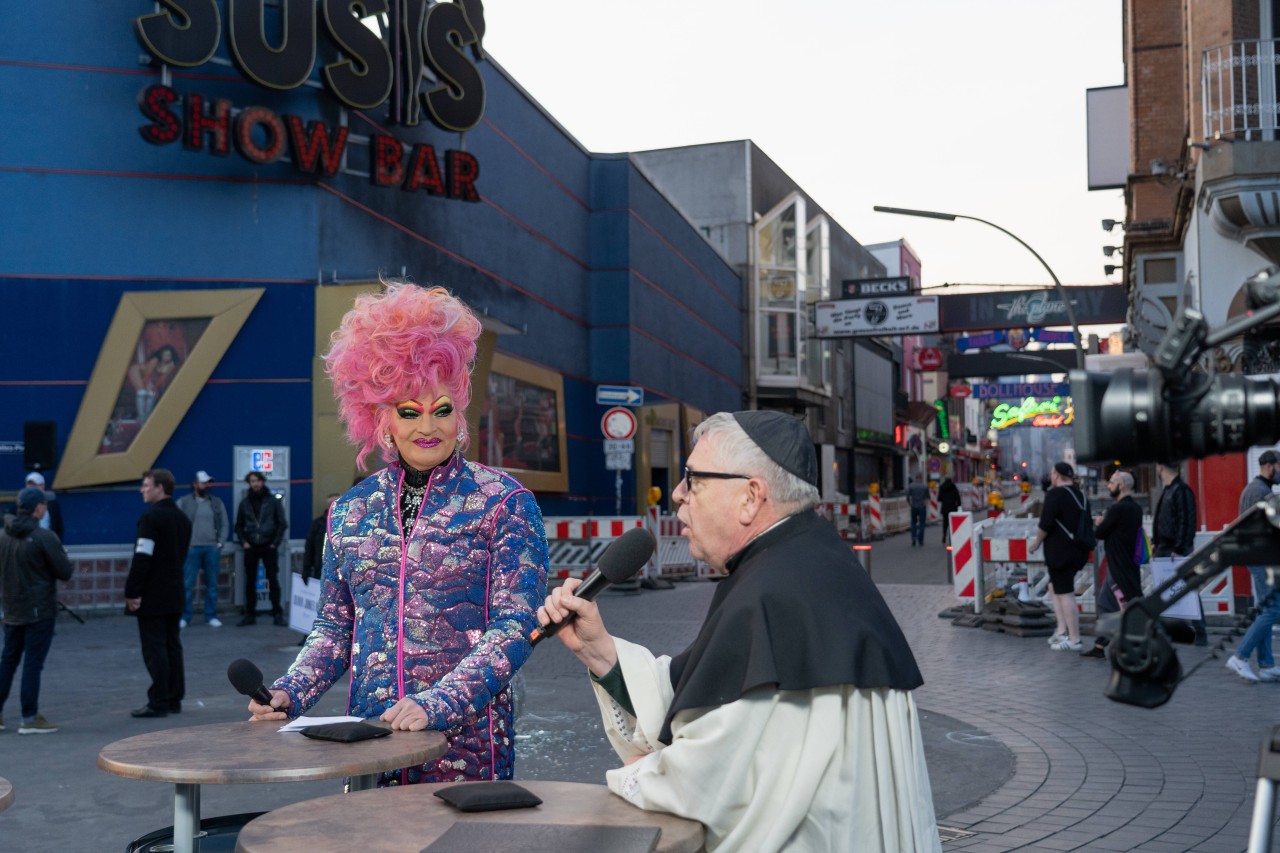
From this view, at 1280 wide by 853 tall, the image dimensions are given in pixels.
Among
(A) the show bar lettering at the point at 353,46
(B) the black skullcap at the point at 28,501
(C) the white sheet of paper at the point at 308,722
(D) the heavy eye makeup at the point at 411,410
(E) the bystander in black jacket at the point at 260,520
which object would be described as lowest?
(C) the white sheet of paper at the point at 308,722

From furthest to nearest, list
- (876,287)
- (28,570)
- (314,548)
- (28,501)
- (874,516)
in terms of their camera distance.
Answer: (874,516), (876,287), (314,548), (28,501), (28,570)

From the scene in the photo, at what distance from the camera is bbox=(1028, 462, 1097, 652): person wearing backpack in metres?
12.1

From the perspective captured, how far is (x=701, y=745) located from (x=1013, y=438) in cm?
12516

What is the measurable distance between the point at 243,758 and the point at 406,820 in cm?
58

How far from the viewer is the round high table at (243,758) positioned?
106 inches

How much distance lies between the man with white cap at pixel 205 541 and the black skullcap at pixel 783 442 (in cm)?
1360

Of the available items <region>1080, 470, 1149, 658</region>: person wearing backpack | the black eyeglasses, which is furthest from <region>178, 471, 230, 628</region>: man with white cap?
the black eyeglasses

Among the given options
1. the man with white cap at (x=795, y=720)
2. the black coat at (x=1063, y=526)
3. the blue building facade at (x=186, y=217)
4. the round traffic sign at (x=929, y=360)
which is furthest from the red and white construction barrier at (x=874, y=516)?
the man with white cap at (x=795, y=720)

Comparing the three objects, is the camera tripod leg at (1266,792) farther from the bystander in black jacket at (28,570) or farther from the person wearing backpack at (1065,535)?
the person wearing backpack at (1065,535)

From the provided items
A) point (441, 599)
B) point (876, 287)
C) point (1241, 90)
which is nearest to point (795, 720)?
point (441, 599)

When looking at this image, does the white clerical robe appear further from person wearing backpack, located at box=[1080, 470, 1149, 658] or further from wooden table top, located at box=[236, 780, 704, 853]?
person wearing backpack, located at box=[1080, 470, 1149, 658]

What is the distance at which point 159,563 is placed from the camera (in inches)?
379

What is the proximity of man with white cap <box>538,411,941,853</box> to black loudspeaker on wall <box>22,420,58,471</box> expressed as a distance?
15.4m

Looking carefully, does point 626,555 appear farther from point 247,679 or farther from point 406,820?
point 247,679
